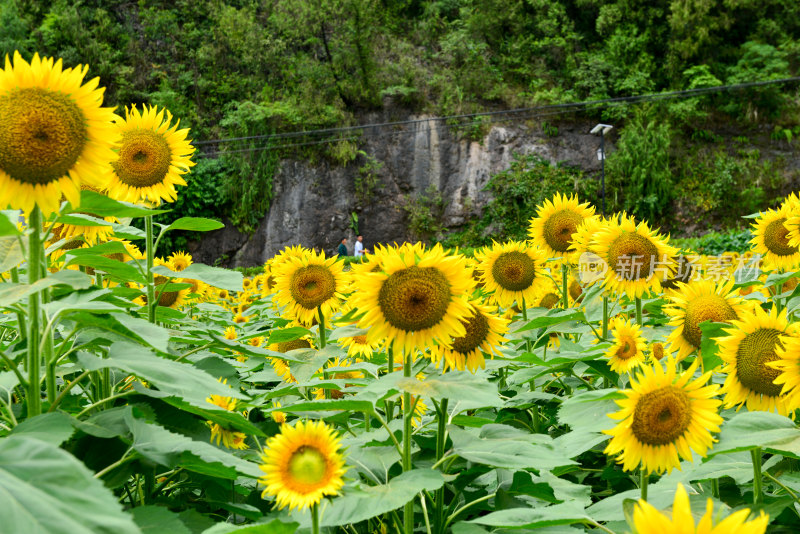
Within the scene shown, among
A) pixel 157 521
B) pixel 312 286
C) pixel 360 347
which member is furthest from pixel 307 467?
pixel 312 286

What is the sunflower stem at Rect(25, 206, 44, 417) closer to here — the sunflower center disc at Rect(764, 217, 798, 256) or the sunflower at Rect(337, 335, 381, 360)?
the sunflower at Rect(337, 335, 381, 360)

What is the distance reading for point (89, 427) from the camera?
3.89 feet

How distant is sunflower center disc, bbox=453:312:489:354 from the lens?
1.61m

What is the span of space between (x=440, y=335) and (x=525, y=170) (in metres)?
21.6

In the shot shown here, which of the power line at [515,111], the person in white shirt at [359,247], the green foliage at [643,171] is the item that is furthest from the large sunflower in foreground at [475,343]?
the power line at [515,111]

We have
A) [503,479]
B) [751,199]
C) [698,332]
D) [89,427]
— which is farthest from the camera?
[751,199]

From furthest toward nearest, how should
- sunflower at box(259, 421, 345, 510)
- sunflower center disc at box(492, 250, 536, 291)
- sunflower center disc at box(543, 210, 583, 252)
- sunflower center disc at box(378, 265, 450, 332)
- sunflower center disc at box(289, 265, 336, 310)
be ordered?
sunflower center disc at box(543, 210, 583, 252) < sunflower center disc at box(492, 250, 536, 291) < sunflower center disc at box(289, 265, 336, 310) < sunflower center disc at box(378, 265, 450, 332) < sunflower at box(259, 421, 345, 510)

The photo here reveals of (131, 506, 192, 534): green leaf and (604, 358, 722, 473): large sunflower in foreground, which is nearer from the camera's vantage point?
(131, 506, 192, 534): green leaf

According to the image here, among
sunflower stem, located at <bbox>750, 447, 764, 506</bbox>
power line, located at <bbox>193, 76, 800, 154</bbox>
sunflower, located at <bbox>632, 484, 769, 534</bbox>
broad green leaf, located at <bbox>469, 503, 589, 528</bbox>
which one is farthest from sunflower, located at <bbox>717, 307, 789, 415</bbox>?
power line, located at <bbox>193, 76, 800, 154</bbox>

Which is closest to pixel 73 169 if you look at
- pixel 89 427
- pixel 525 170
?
pixel 89 427

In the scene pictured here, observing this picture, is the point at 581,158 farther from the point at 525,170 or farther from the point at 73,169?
the point at 73,169

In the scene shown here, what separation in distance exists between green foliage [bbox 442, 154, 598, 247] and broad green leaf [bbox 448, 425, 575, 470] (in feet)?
65.7

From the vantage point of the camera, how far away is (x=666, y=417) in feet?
4.13

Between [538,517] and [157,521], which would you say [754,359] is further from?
[157,521]
